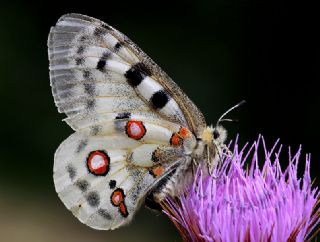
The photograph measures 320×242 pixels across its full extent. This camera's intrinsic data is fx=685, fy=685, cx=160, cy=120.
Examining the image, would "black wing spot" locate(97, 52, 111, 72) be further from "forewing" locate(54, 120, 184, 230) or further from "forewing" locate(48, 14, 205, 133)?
"forewing" locate(54, 120, 184, 230)

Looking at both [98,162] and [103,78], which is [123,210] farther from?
[103,78]

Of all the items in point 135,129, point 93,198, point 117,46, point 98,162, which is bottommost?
point 93,198

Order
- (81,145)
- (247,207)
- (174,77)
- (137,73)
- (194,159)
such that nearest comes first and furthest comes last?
(247,207)
(194,159)
(137,73)
(81,145)
(174,77)

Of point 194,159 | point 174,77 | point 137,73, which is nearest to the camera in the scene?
point 194,159

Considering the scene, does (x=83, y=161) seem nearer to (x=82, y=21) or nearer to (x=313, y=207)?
(x=82, y=21)

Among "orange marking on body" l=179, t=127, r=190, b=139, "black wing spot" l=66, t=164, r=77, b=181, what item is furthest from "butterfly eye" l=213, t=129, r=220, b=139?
"black wing spot" l=66, t=164, r=77, b=181

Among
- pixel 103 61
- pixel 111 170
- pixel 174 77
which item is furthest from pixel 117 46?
pixel 174 77
